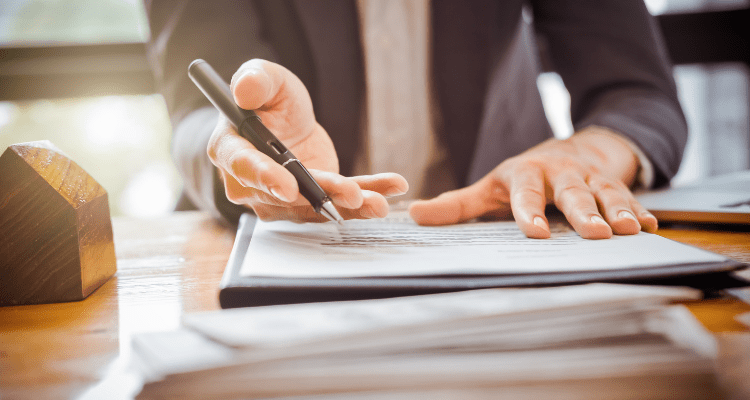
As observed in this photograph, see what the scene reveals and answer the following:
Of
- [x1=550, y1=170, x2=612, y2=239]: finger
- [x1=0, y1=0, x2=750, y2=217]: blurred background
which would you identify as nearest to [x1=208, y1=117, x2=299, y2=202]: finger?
[x1=550, y1=170, x2=612, y2=239]: finger

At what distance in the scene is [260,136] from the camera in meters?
0.39

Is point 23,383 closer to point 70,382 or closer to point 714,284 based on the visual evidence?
point 70,382

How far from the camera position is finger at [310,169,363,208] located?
35 cm

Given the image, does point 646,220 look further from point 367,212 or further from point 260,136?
point 260,136

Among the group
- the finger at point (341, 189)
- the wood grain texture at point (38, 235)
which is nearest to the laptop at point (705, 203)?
the finger at point (341, 189)

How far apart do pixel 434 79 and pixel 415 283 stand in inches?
32.8

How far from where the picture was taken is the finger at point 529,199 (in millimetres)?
379

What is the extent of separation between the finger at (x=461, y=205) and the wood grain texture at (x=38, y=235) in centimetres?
31

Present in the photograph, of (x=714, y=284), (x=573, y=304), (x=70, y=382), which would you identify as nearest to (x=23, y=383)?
(x=70, y=382)

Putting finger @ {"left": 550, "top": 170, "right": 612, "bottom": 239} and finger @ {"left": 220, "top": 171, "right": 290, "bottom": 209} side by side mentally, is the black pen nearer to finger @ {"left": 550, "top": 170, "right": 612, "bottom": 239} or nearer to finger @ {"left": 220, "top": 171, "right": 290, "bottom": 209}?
finger @ {"left": 220, "top": 171, "right": 290, "bottom": 209}

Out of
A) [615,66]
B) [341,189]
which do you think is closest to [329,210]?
[341,189]

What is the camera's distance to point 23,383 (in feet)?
0.63

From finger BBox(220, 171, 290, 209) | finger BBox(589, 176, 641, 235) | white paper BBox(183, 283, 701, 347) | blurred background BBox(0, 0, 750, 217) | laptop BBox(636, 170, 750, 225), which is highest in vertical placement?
white paper BBox(183, 283, 701, 347)

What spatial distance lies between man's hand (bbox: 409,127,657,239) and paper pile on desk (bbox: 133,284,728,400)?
7.5 inches
